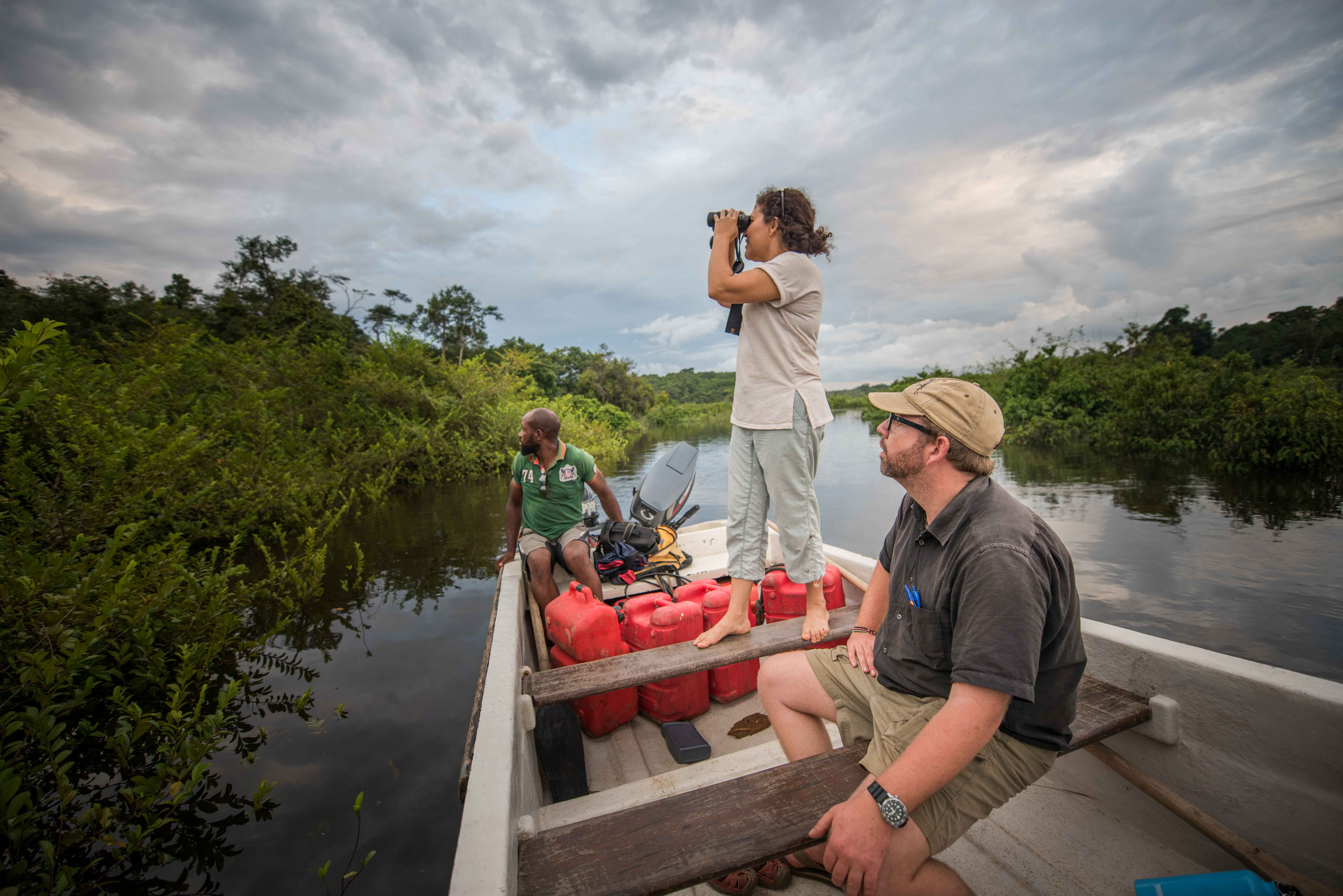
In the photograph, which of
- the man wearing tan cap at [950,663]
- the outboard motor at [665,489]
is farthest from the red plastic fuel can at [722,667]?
the outboard motor at [665,489]

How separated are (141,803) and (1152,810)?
343 centimetres

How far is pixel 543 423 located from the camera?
3621mm

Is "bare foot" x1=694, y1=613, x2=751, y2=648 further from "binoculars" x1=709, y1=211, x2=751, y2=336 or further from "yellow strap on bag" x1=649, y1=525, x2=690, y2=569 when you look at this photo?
"yellow strap on bag" x1=649, y1=525, x2=690, y2=569

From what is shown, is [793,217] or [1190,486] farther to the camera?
[1190,486]

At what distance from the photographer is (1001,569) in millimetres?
1076

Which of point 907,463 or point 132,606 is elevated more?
point 907,463

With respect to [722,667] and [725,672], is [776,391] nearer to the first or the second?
[722,667]

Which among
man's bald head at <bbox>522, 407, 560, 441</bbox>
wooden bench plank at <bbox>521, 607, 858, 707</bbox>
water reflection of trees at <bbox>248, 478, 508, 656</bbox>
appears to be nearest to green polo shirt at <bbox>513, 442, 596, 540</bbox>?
man's bald head at <bbox>522, 407, 560, 441</bbox>

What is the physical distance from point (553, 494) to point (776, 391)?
2.07m

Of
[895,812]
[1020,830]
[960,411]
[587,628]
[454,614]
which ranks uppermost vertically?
[960,411]

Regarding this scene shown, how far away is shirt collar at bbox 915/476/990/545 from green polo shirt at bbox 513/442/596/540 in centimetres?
261

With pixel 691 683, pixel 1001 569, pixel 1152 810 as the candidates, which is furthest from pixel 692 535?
pixel 1001 569

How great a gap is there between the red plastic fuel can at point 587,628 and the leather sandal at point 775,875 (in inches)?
36.4

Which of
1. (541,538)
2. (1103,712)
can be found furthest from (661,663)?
(541,538)
